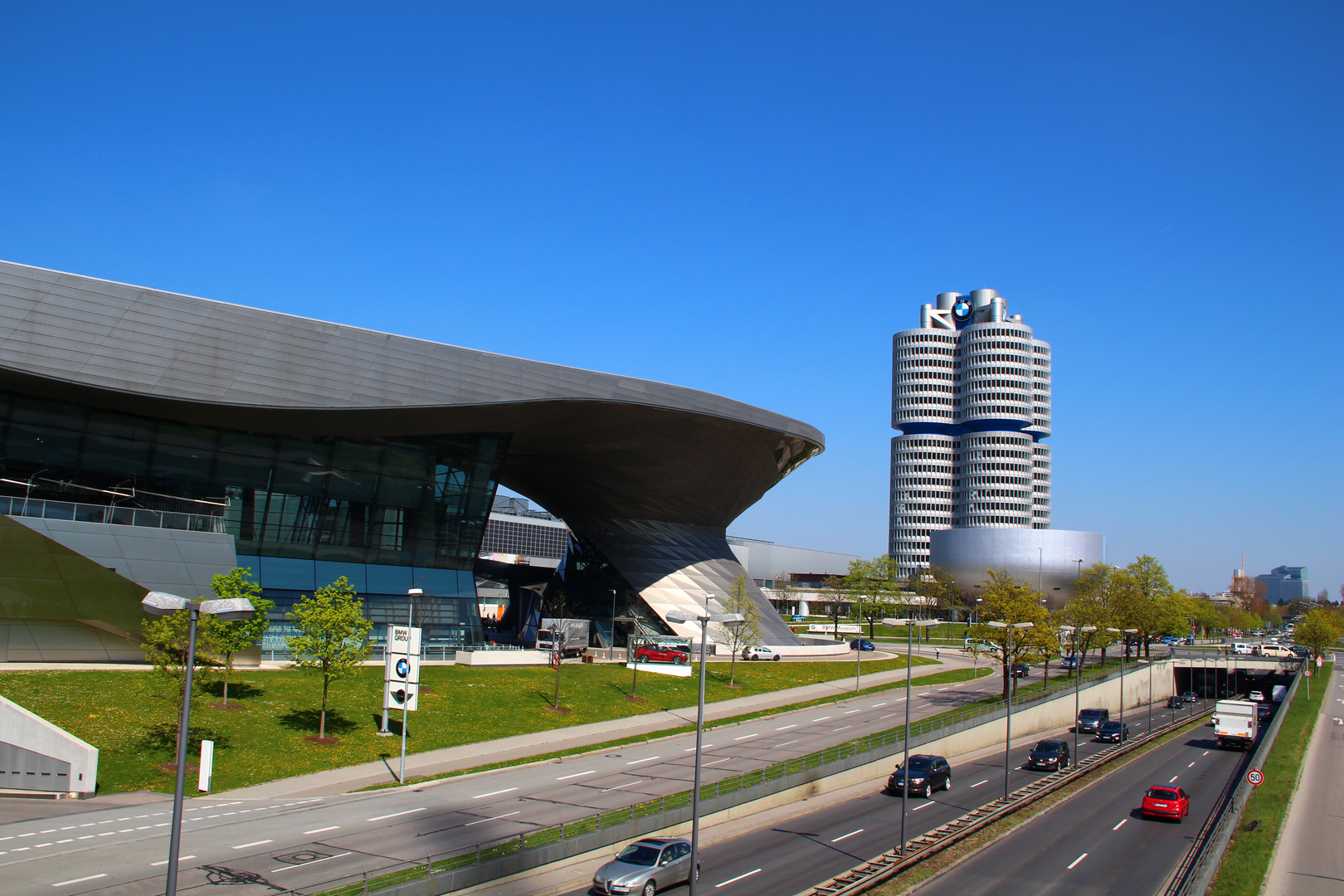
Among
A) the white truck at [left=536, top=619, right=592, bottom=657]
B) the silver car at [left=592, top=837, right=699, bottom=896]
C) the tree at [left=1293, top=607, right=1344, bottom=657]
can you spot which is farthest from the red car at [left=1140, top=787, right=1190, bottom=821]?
the tree at [left=1293, top=607, right=1344, bottom=657]

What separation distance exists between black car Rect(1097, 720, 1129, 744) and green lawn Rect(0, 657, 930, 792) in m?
21.5

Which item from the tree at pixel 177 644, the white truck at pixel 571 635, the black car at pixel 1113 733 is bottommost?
the black car at pixel 1113 733

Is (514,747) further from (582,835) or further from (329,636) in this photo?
(582,835)

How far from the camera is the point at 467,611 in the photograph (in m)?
57.8

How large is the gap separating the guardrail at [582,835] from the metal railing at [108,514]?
26353 mm

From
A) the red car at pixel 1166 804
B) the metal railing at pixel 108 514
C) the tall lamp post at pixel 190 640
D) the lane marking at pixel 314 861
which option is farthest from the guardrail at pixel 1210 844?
the metal railing at pixel 108 514

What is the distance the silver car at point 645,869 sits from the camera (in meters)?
20.4

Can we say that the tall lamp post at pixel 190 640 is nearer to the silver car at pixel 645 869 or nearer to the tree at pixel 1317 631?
the silver car at pixel 645 869

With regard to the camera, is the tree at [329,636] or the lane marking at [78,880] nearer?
the lane marking at [78,880]

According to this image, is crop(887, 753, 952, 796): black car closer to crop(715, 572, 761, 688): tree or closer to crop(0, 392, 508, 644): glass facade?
crop(715, 572, 761, 688): tree

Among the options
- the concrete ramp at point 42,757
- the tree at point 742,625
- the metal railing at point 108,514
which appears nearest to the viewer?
the concrete ramp at point 42,757

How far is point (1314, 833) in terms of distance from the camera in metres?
31.2

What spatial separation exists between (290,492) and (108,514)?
11530 mm

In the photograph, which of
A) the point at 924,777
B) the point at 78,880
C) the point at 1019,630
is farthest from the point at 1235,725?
the point at 78,880
